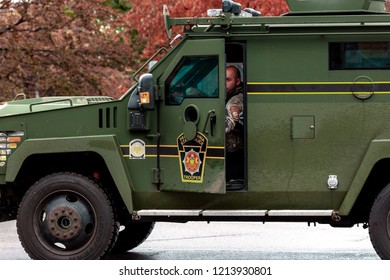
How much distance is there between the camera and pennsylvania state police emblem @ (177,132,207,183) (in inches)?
408

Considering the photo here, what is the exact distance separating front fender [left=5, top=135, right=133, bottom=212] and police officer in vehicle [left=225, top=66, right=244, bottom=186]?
0.92m

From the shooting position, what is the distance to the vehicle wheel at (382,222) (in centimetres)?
1020

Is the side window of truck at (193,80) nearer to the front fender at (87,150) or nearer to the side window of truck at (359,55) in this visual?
the front fender at (87,150)

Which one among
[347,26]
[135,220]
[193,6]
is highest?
[347,26]

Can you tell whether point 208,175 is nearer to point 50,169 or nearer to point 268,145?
point 268,145

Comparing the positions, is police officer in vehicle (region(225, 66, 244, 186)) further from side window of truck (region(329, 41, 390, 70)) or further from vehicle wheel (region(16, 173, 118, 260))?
vehicle wheel (region(16, 173, 118, 260))

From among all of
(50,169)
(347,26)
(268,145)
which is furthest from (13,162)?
(347,26)

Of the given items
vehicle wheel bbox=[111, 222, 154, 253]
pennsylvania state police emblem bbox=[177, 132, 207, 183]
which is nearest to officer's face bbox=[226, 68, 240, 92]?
pennsylvania state police emblem bbox=[177, 132, 207, 183]

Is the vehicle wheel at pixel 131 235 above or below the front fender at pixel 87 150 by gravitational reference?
below

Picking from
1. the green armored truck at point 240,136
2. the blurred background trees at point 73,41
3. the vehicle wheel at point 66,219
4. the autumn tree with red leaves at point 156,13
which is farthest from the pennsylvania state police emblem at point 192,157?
the autumn tree with red leaves at point 156,13

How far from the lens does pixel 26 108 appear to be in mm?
11242

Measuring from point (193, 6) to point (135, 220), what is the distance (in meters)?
19.0

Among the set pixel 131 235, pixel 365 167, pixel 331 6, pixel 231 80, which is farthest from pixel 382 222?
pixel 131 235

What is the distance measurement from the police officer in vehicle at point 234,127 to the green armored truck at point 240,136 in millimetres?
20
